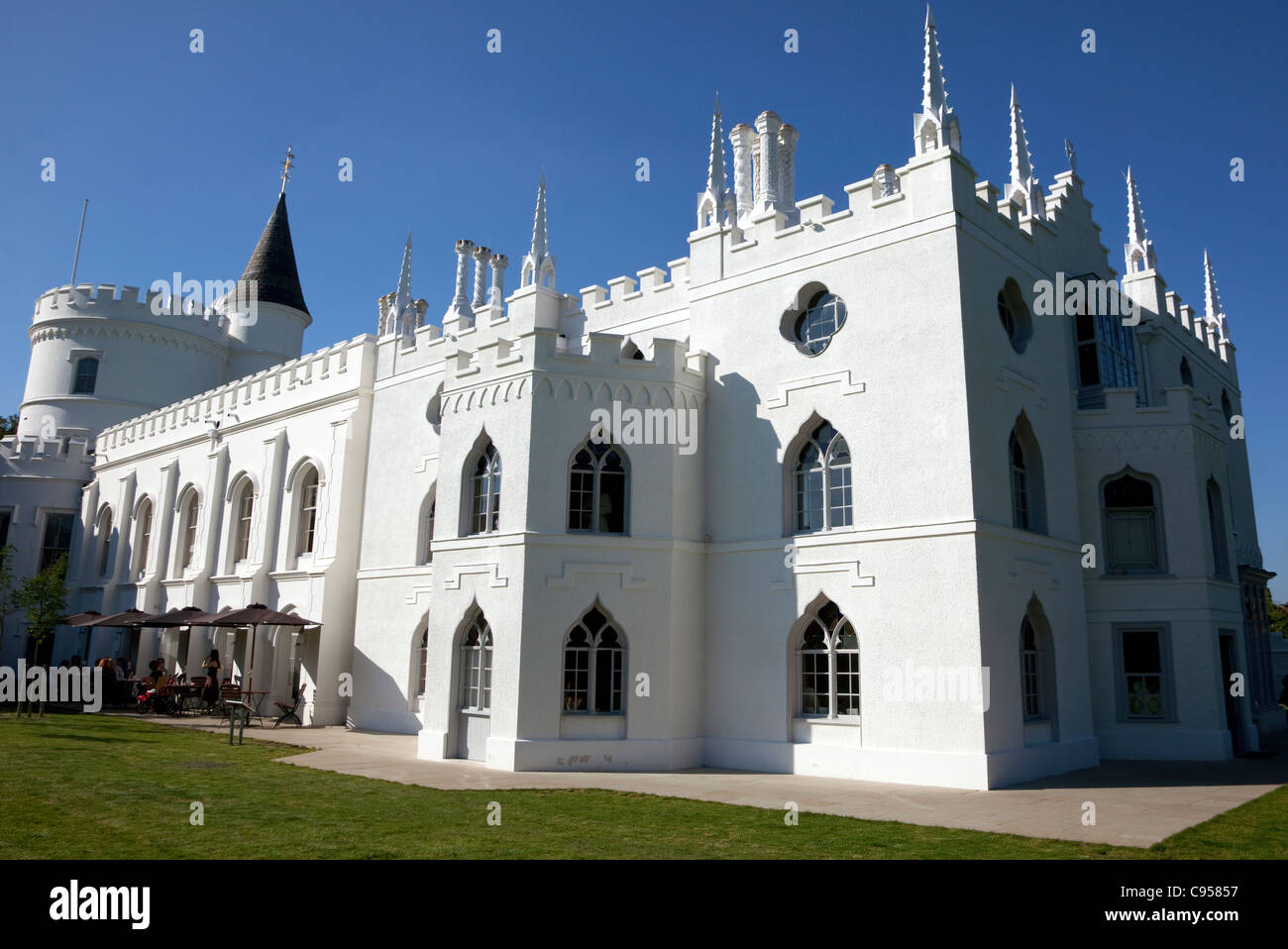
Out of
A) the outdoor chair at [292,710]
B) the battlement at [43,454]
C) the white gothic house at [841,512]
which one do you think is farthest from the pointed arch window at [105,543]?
the white gothic house at [841,512]

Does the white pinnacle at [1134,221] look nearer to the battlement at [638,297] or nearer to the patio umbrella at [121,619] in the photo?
the battlement at [638,297]

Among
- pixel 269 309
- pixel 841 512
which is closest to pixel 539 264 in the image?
pixel 841 512

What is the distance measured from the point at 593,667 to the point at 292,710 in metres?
10.5

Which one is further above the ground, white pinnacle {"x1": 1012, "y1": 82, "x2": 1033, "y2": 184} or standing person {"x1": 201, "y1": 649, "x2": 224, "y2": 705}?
white pinnacle {"x1": 1012, "y1": 82, "x2": 1033, "y2": 184}

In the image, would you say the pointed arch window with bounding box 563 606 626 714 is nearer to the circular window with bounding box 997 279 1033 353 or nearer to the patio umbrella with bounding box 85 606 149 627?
the circular window with bounding box 997 279 1033 353

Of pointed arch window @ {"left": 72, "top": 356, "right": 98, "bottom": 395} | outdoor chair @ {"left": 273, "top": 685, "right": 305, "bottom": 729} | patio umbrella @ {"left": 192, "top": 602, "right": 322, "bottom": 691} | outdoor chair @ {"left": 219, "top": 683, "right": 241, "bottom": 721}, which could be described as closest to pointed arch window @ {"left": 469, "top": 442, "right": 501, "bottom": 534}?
patio umbrella @ {"left": 192, "top": 602, "right": 322, "bottom": 691}

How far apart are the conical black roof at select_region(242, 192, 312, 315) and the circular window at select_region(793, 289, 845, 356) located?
30.2 m

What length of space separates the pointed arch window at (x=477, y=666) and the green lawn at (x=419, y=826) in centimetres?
323

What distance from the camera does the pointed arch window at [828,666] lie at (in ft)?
48.8

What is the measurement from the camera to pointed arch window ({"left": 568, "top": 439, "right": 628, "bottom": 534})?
1634 cm
